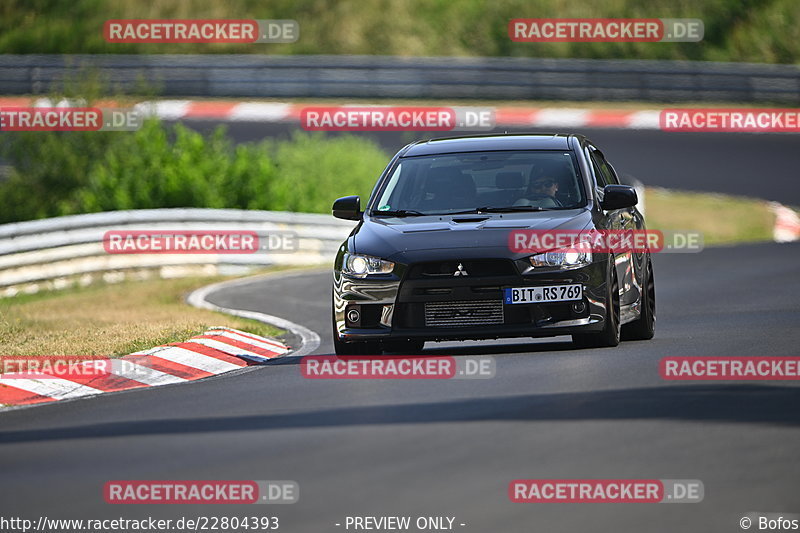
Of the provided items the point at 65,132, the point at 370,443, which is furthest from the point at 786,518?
the point at 65,132

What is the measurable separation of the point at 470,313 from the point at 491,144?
2.04m

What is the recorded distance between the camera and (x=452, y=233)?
37.8ft

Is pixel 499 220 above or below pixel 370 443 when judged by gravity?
above

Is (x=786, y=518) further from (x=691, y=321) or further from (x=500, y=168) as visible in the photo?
(x=691, y=321)

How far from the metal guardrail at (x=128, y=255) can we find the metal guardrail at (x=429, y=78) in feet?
41.5

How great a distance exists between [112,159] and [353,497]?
63.9 feet

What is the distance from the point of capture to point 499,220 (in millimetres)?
11750
